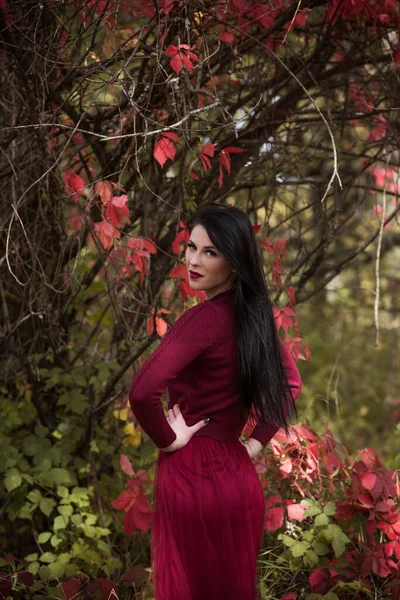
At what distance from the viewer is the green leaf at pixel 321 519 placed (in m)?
2.91

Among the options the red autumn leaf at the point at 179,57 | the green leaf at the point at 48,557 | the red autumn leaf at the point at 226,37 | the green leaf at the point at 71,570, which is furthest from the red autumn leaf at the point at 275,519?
the red autumn leaf at the point at 226,37

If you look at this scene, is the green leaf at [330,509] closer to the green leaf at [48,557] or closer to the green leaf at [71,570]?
the green leaf at [71,570]

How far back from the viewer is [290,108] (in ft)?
11.7

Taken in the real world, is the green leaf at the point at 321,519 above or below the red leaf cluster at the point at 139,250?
below

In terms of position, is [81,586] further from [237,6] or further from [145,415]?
[237,6]

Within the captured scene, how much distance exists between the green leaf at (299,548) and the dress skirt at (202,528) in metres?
0.69

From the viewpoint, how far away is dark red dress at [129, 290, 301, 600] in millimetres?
2170

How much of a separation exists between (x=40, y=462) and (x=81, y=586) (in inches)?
23.2

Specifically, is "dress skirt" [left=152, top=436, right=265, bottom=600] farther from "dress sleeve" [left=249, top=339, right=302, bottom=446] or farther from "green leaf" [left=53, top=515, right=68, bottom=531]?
"green leaf" [left=53, top=515, right=68, bottom=531]

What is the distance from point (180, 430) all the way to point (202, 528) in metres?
0.30

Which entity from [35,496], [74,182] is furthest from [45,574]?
[74,182]

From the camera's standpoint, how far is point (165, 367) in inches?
81.7

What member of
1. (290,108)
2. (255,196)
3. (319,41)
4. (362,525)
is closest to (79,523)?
(362,525)

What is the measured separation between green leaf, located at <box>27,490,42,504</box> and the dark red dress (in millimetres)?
1090
